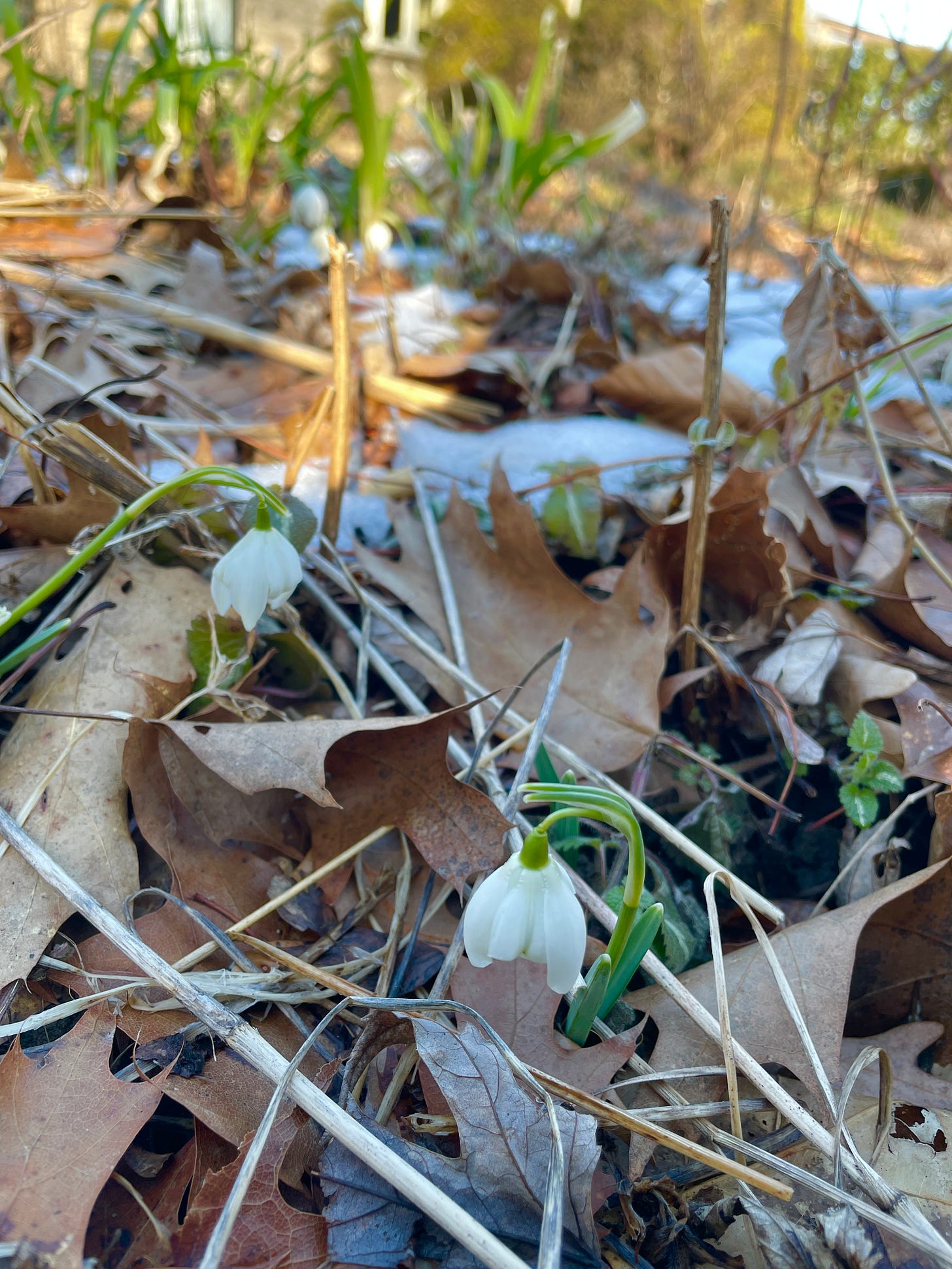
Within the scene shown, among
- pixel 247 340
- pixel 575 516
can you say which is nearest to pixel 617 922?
pixel 575 516

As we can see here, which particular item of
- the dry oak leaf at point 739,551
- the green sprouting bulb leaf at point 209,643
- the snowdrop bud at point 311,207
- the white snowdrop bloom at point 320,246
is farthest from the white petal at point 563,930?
the snowdrop bud at point 311,207

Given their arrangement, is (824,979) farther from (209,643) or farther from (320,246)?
(320,246)

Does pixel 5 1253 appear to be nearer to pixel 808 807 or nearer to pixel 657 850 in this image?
pixel 657 850

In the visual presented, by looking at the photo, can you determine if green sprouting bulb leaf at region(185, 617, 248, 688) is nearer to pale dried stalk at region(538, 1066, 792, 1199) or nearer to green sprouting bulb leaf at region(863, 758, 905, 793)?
pale dried stalk at region(538, 1066, 792, 1199)

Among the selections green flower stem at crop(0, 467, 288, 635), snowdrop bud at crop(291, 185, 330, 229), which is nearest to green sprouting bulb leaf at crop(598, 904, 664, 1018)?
green flower stem at crop(0, 467, 288, 635)

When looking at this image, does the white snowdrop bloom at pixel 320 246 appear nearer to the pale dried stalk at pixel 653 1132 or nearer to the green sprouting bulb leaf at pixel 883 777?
the green sprouting bulb leaf at pixel 883 777

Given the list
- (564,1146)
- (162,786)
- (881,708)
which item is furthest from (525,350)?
(564,1146)

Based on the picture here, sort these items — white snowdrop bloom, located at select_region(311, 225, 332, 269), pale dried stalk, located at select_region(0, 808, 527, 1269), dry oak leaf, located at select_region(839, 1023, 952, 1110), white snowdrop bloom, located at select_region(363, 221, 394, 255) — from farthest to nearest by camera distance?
white snowdrop bloom, located at select_region(363, 221, 394, 255), white snowdrop bloom, located at select_region(311, 225, 332, 269), dry oak leaf, located at select_region(839, 1023, 952, 1110), pale dried stalk, located at select_region(0, 808, 527, 1269)
